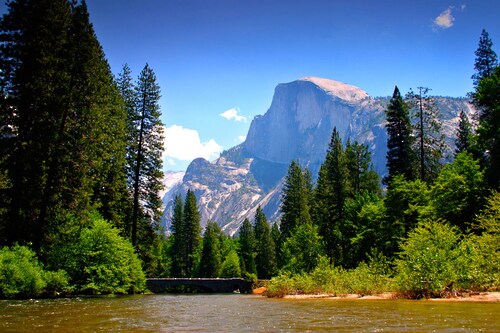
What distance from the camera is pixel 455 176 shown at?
92.5ft

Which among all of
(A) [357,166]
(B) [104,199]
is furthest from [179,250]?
(B) [104,199]

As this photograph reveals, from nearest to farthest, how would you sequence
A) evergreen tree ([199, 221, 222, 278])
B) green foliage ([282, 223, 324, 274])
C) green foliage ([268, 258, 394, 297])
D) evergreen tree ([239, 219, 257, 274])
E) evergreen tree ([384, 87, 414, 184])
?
green foliage ([268, 258, 394, 297]) < green foliage ([282, 223, 324, 274]) < evergreen tree ([384, 87, 414, 184]) < evergreen tree ([199, 221, 222, 278]) < evergreen tree ([239, 219, 257, 274])

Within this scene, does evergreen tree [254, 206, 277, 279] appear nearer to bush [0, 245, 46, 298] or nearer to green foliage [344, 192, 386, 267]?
green foliage [344, 192, 386, 267]

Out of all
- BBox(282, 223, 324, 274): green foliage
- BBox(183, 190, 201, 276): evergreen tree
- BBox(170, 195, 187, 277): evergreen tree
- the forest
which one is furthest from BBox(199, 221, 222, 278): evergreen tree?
the forest

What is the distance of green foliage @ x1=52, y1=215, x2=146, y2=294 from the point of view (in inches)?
917

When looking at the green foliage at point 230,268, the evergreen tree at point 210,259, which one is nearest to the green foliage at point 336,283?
the green foliage at point 230,268

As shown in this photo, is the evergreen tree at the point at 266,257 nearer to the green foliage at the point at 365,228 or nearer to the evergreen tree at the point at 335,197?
the evergreen tree at the point at 335,197

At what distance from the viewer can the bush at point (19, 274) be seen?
18.0 m

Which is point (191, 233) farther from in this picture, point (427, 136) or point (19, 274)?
point (19, 274)

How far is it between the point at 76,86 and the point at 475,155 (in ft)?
156

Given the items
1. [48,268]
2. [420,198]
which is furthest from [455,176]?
[48,268]

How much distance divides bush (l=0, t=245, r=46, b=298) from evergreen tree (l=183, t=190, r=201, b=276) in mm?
66231

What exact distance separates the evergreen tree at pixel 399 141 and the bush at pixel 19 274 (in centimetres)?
3356

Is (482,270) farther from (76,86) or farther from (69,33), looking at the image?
(69,33)
